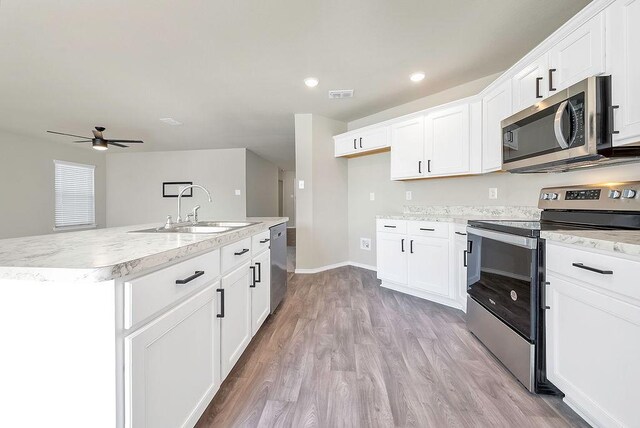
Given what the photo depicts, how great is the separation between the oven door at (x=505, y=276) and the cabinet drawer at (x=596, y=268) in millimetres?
113

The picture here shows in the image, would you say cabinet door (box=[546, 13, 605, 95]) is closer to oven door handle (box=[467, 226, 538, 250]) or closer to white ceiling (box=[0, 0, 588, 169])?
white ceiling (box=[0, 0, 588, 169])

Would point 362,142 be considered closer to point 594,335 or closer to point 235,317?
point 235,317

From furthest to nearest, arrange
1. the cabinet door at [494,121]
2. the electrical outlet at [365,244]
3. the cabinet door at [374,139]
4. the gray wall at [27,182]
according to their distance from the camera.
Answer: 1. the gray wall at [27,182]
2. the electrical outlet at [365,244]
3. the cabinet door at [374,139]
4. the cabinet door at [494,121]

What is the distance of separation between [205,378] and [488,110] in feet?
9.50

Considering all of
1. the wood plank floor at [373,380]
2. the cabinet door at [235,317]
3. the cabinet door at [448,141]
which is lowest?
the wood plank floor at [373,380]

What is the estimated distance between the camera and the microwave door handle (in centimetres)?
145

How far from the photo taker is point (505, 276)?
1.59m

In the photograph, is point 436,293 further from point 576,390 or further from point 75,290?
point 75,290

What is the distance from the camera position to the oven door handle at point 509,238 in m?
1.37

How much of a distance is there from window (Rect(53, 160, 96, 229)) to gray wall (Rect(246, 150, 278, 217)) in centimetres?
369

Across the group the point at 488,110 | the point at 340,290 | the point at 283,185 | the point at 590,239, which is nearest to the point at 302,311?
the point at 340,290

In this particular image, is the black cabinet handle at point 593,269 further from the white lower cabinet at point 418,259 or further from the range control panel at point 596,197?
the white lower cabinet at point 418,259

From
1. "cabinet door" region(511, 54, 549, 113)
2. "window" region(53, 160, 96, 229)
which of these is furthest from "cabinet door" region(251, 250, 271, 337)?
"window" region(53, 160, 96, 229)

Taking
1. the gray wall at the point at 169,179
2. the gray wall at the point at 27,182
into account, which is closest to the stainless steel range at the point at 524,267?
the gray wall at the point at 169,179
